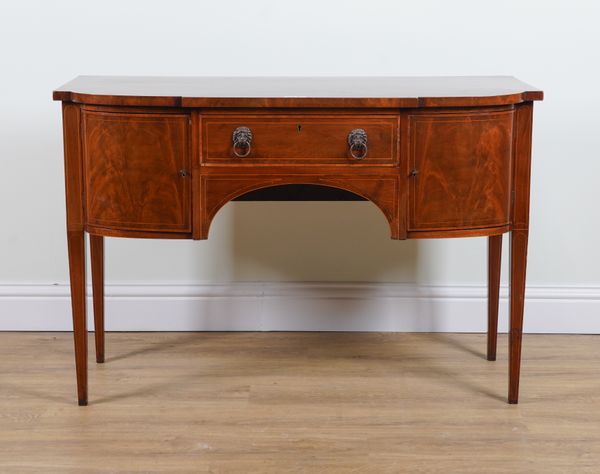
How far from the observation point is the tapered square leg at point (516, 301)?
2707 millimetres

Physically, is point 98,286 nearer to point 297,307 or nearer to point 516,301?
point 297,307

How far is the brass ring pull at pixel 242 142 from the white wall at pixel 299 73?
2.45 feet

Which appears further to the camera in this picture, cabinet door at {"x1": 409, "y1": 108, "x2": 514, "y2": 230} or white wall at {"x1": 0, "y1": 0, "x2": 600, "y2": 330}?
white wall at {"x1": 0, "y1": 0, "x2": 600, "y2": 330}

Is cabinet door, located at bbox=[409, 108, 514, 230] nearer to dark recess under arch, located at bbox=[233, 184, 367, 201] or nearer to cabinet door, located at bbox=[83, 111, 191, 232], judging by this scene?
dark recess under arch, located at bbox=[233, 184, 367, 201]

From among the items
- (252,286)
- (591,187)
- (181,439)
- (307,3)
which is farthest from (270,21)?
(181,439)

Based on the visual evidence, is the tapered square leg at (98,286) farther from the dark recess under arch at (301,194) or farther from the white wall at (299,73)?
the dark recess under arch at (301,194)

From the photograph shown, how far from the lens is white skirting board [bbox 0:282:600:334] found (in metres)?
3.40

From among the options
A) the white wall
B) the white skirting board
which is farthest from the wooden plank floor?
the white wall

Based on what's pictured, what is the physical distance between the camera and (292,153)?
2.60 meters

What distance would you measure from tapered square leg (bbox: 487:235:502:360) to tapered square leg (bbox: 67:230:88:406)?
1189 millimetres

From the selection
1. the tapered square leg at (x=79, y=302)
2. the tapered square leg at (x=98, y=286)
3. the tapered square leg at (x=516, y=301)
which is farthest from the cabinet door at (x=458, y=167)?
the tapered square leg at (x=98, y=286)

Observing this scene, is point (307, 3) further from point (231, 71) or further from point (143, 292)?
point (143, 292)

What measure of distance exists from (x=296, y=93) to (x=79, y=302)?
785 mm

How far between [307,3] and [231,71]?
32cm
